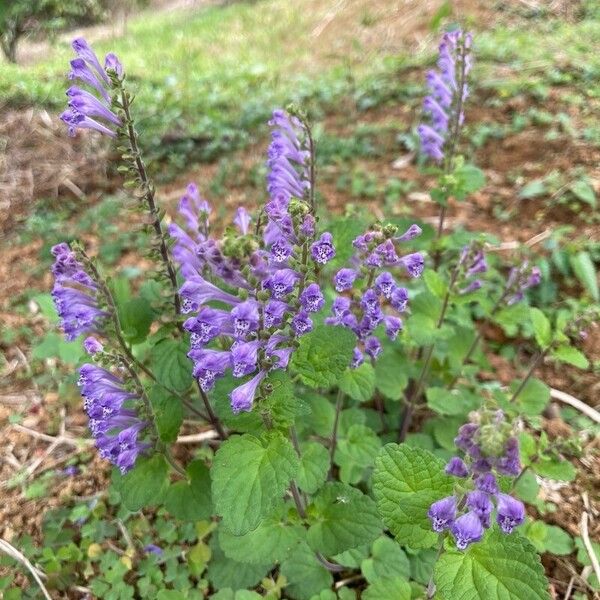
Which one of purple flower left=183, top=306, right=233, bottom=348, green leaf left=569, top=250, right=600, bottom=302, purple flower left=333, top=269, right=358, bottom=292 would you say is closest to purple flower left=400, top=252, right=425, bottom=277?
purple flower left=333, top=269, right=358, bottom=292

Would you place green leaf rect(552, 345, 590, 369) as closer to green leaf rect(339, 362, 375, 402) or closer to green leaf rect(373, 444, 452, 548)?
green leaf rect(339, 362, 375, 402)

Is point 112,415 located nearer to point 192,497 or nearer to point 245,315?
point 192,497

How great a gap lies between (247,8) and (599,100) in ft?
44.4

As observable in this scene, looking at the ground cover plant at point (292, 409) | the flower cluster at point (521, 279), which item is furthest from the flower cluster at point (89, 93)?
the flower cluster at point (521, 279)

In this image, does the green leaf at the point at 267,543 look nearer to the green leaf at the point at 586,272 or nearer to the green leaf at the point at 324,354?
the green leaf at the point at 324,354

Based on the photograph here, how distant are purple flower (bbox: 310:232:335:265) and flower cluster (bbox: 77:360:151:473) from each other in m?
1.08

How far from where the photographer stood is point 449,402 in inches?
132

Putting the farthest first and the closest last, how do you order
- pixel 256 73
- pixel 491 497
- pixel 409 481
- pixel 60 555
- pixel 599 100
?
pixel 256 73 < pixel 599 100 < pixel 60 555 < pixel 409 481 < pixel 491 497

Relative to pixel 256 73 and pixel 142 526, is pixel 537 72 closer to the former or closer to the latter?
pixel 256 73

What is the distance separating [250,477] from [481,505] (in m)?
0.85

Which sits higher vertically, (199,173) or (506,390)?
(199,173)

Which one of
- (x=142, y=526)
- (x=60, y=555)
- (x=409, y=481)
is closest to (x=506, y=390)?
(x=409, y=481)

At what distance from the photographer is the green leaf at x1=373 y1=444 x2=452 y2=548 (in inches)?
81.2

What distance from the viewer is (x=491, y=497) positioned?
6.41 feet
